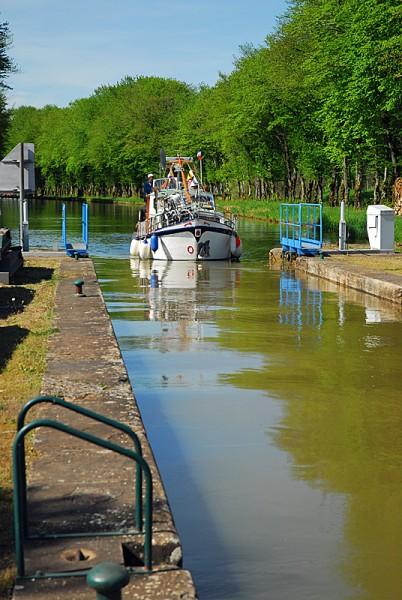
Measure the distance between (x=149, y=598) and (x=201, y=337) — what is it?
10.2 m

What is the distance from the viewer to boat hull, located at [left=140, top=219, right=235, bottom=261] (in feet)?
103

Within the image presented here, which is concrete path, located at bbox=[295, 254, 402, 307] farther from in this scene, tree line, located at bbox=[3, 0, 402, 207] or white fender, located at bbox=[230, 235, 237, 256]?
tree line, located at bbox=[3, 0, 402, 207]

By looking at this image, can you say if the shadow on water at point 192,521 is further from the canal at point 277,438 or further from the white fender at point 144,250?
the white fender at point 144,250

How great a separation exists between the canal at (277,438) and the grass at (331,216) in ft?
59.6

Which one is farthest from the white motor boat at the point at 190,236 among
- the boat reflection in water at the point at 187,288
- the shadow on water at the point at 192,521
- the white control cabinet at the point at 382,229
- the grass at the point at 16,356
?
the shadow on water at the point at 192,521

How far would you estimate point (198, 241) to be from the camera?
3142 centimetres

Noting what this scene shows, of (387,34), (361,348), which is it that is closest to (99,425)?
(361,348)

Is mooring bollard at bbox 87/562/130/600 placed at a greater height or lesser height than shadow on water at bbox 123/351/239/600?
greater

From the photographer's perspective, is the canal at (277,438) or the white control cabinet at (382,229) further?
the white control cabinet at (382,229)

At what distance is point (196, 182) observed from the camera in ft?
112

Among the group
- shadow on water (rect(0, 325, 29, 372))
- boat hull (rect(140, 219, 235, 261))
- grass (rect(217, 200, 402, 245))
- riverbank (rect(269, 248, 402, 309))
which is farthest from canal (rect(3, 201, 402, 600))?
grass (rect(217, 200, 402, 245))

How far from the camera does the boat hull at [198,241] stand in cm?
3136

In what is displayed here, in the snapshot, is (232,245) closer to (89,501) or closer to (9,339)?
(9,339)

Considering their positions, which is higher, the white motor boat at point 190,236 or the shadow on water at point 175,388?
the white motor boat at point 190,236
